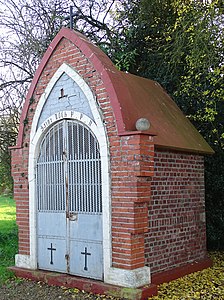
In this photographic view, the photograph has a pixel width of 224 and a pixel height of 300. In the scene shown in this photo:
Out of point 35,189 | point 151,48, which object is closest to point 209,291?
point 35,189

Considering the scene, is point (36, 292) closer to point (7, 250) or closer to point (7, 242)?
point (7, 250)

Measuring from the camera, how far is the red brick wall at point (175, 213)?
302 inches

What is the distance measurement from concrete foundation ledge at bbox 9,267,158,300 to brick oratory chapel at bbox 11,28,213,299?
0.02m

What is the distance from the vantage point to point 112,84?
24.3ft

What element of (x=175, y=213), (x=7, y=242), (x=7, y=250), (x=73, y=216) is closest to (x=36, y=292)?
(x=73, y=216)

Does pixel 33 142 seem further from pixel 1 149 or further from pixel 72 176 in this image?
pixel 1 149

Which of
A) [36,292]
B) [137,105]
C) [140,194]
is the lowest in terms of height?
[36,292]

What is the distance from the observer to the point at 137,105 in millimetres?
7840

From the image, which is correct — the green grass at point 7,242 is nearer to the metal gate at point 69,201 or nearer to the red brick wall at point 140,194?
the red brick wall at point 140,194

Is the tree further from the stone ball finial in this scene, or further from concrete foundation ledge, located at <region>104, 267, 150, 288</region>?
concrete foundation ledge, located at <region>104, 267, 150, 288</region>

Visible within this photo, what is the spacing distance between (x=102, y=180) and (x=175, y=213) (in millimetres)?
1790

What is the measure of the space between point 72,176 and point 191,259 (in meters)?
3.01

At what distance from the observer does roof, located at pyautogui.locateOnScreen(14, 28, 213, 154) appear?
7.36 m

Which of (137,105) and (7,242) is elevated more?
(137,105)
